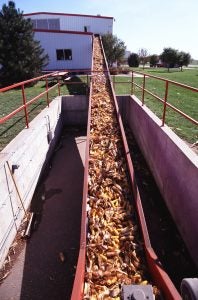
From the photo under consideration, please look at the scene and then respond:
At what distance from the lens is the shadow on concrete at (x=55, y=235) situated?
3607mm

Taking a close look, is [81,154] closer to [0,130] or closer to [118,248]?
[0,130]

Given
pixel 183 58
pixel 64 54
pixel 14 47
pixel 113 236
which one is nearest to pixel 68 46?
pixel 64 54

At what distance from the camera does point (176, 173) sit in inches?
189

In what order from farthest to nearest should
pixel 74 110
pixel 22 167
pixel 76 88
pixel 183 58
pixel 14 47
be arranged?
pixel 183 58 → pixel 14 47 → pixel 76 88 → pixel 74 110 → pixel 22 167

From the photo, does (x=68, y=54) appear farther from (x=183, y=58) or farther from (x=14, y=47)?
(x=183, y=58)

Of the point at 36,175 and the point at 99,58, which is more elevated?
the point at 99,58

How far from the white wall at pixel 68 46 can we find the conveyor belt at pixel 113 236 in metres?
21.3

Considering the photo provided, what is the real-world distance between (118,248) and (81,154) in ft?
16.3

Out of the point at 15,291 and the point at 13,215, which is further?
the point at 13,215

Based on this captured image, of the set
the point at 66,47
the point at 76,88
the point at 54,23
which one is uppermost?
the point at 54,23

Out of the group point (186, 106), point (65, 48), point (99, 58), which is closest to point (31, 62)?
point (99, 58)

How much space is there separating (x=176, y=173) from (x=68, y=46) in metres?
22.8

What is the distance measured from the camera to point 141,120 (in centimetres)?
809

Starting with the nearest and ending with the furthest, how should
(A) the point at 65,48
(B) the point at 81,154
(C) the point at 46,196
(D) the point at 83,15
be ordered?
(C) the point at 46,196 → (B) the point at 81,154 → (A) the point at 65,48 → (D) the point at 83,15
